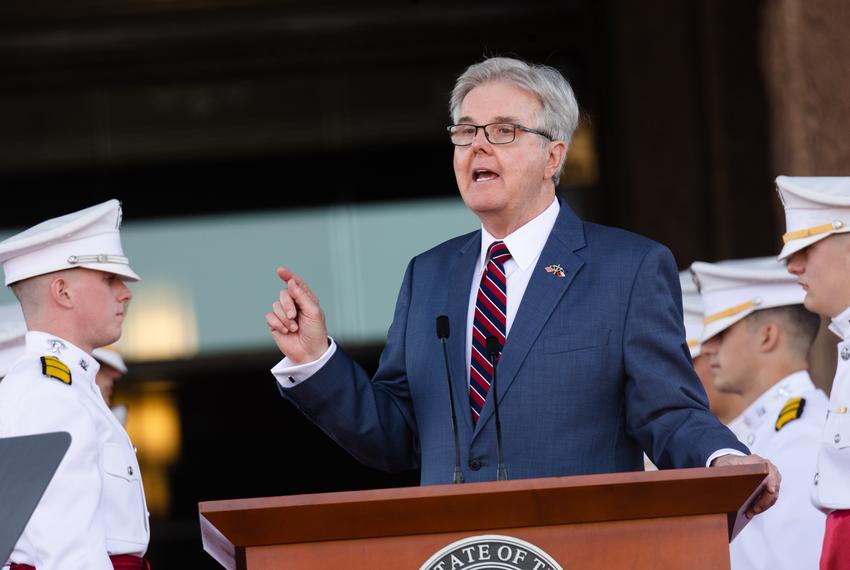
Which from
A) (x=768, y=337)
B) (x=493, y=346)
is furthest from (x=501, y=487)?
(x=768, y=337)

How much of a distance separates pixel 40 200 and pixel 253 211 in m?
1.29

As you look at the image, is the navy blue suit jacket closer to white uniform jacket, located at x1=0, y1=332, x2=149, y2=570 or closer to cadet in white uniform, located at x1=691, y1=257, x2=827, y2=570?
white uniform jacket, located at x1=0, y1=332, x2=149, y2=570

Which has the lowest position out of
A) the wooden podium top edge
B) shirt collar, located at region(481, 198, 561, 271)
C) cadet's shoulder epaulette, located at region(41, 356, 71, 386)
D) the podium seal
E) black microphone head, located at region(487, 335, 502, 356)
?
the podium seal

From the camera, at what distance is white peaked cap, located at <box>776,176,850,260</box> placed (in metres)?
3.38

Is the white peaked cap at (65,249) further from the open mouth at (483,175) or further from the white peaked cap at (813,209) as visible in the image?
the white peaked cap at (813,209)

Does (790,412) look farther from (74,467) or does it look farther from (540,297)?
(74,467)

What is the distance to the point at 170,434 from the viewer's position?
29.2 ft

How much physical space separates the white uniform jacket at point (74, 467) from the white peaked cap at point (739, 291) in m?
2.01

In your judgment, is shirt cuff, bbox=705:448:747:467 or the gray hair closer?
shirt cuff, bbox=705:448:747:467

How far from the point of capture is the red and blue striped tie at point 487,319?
2938 millimetres

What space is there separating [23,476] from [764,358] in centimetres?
270

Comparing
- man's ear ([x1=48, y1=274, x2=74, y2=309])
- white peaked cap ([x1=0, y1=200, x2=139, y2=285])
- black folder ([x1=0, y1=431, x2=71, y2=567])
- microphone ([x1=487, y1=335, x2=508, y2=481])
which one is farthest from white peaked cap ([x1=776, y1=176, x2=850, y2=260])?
black folder ([x1=0, y1=431, x2=71, y2=567])

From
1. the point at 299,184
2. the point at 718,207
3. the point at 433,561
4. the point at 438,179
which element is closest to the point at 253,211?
the point at 299,184

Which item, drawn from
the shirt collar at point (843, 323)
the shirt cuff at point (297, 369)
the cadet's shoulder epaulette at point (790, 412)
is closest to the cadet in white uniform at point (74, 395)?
the shirt cuff at point (297, 369)
